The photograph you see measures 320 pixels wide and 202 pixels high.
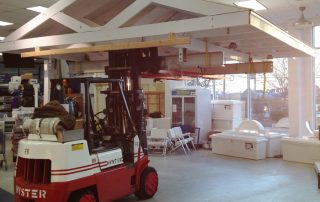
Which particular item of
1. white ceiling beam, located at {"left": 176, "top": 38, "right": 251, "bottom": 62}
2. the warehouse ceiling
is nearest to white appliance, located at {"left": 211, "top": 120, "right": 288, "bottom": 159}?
the warehouse ceiling

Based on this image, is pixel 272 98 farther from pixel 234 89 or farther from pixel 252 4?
pixel 252 4

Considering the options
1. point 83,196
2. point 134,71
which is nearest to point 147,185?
point 83,196

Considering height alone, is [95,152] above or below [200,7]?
below

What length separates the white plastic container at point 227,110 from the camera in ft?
36.7

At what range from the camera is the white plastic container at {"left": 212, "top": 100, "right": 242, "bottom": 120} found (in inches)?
440

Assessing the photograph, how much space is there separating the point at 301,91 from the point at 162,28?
7.22 meters

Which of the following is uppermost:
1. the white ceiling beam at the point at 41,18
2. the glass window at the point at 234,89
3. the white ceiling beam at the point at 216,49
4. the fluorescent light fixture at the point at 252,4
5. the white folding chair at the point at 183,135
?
the fluorescent light fixture at the point at 252,4

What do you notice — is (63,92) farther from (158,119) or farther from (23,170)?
(158,119)

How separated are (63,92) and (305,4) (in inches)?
245

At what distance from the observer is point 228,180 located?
6.84 m

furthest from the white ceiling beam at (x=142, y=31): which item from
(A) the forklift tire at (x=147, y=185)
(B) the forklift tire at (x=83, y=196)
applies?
(A) the forklift tire at (x=147, y=185)

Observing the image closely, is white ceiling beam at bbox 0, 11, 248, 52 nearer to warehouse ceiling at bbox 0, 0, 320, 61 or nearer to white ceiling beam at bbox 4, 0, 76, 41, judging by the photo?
warehouse ceiling at bbox 0, 0, 320, 61

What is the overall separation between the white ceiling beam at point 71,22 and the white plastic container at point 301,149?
5.82 meters

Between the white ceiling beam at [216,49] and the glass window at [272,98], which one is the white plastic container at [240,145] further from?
the white ceiling beam at [216,49]
